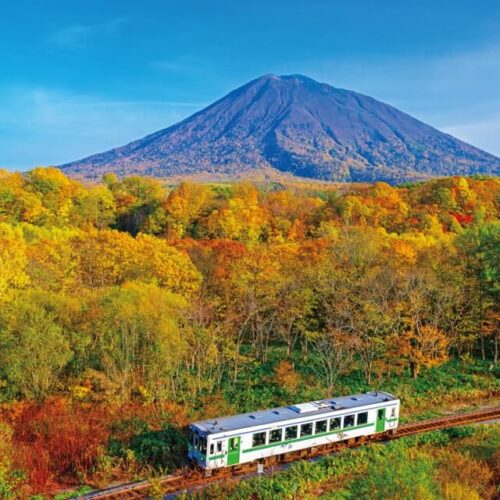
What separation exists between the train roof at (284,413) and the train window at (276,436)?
1.36 feet

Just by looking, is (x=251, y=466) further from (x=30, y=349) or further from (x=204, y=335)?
(x=30, y=349)

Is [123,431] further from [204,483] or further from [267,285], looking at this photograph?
[267,285]

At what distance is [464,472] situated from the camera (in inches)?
785

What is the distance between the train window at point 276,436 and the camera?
71.8 ft

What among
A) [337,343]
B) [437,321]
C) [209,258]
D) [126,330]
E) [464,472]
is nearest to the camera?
[464,472]

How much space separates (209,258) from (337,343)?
52.6 ft

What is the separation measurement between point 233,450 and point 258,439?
1.15 meters

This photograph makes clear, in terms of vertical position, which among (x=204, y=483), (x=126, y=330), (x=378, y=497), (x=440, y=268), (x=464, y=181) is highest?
(x=464, y=181)

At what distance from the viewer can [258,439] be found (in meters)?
21.6

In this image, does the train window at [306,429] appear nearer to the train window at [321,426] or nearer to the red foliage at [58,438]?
Answer: the train window at [321,426]

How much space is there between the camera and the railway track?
780 inches

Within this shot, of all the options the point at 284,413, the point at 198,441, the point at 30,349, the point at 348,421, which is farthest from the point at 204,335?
the point at 348,421

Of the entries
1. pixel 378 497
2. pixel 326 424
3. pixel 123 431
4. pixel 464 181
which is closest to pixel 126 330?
pixel 123 431

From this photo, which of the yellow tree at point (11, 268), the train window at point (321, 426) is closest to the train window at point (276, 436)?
the train window at point (321, 426)
